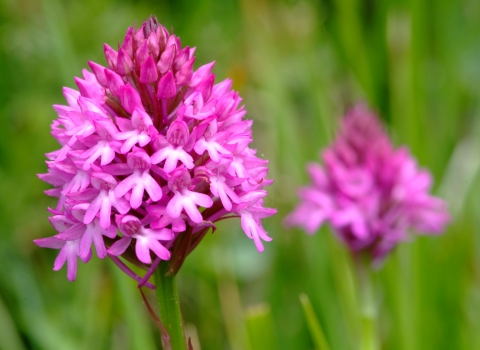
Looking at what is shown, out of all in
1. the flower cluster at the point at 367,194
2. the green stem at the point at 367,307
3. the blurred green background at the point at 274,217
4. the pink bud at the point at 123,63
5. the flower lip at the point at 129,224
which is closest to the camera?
the flower lip at the point at 129,224

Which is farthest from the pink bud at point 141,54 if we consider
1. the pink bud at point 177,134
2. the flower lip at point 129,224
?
the flower lip at point 129,224

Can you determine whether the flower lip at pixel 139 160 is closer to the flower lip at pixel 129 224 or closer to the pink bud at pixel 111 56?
the flower lip at pixel 129 224

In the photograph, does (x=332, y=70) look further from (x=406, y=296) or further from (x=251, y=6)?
(x=406, y=296)

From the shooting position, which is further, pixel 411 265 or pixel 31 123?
pixel 31 123

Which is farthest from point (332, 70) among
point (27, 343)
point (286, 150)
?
point (27, 343)

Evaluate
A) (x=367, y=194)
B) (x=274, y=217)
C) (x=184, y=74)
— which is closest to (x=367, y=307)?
(x=367, y=194)

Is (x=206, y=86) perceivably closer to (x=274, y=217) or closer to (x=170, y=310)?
(x=170, y=310)
